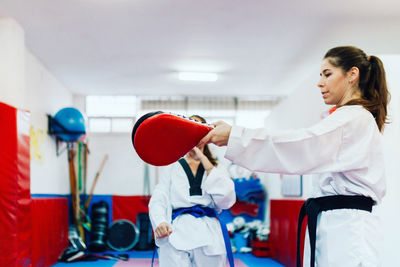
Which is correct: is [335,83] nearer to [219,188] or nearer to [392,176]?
[219,188]

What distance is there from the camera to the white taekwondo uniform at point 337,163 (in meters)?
1.32

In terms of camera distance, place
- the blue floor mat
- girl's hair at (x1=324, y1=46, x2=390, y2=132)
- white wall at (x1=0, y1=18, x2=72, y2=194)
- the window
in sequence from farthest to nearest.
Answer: the window, the blue floor mat, white wall at (x1=0, y1=18, x2=72, y2=194), girl's hair at (x1=324, y1=46, x2=390, y2=132)

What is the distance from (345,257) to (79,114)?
5782 mm

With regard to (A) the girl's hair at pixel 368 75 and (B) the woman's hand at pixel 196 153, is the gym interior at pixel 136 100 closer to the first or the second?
(B) the woman's hand at pixel 196 153

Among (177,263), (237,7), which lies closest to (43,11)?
(237,7)

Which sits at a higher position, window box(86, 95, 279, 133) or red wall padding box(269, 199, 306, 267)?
window box(86, 95, 279, 133)

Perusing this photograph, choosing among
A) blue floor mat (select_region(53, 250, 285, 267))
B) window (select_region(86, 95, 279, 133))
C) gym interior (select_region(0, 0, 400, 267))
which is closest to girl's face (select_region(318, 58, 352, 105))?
gym interior (select_region(0, 0, 400, 267))

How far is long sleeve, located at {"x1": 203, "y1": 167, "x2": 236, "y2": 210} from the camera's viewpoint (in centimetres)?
227

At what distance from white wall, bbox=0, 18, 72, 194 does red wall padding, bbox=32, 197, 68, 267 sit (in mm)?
428

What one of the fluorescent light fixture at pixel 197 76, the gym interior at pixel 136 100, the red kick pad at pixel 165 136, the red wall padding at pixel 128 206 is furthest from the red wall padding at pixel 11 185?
the red wall padding at pixel 128 206

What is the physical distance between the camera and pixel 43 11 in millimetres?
4406

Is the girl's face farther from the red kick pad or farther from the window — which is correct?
the window

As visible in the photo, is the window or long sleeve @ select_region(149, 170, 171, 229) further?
the window

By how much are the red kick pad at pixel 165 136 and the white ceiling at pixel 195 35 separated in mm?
3187
